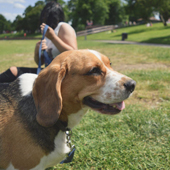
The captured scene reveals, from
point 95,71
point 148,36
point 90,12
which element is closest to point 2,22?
point 90,12

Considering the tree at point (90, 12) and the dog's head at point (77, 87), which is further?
the tree at point (90, 12)

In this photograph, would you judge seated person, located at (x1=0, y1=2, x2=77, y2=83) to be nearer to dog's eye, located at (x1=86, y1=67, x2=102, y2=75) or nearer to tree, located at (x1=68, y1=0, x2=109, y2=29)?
dog's eye, located at (x1=86, y1=67, x2=102, y2=75)

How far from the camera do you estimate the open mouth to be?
214 cm

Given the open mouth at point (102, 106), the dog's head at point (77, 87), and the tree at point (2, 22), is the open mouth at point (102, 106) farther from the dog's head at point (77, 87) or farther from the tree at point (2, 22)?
the tree at point (2, 22)

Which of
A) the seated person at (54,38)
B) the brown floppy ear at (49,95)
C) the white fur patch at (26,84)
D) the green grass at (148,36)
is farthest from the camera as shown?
the green grass at (148,36)

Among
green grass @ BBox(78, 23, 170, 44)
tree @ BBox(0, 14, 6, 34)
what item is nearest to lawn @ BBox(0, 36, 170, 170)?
A: green grass @ BBox(78, 23, 170, 44)

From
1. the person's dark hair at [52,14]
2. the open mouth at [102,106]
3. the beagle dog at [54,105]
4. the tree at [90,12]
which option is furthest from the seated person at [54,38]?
the tree at [90,12]

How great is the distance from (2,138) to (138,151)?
2.06 meters

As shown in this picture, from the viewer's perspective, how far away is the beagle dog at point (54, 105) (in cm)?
193

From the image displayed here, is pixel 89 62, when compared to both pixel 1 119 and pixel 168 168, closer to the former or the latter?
pixel 1 119

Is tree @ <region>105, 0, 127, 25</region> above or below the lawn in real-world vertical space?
above

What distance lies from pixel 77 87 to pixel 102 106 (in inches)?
16.5

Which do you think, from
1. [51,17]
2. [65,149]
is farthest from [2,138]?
[51,17]

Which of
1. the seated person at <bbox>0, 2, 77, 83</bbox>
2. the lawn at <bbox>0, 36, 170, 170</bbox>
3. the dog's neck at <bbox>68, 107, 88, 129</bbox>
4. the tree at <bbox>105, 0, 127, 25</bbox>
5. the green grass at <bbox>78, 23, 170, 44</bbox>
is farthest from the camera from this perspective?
the tree at <bbox>105, 0, 127, 25</bbox>
